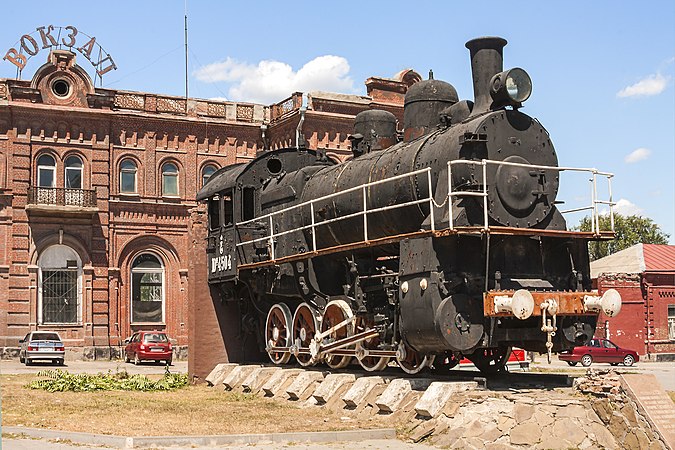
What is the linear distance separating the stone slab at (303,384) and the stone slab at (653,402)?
6282 mm

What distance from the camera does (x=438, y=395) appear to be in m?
12.1

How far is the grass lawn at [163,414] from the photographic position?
1259 cm

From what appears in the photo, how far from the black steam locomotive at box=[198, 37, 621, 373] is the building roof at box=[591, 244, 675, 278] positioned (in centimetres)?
2900

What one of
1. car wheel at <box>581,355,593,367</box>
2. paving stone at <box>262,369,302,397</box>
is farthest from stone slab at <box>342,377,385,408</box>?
car wheel at <box>581,355,593,367</box>

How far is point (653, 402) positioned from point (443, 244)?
3571mm

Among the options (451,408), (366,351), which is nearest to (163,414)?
(366,351)

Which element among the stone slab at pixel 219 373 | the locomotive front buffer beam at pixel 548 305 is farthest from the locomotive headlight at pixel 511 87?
the stone slab at pixel 219 373

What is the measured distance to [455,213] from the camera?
1265 cm

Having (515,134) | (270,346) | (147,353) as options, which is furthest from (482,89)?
(147,353)

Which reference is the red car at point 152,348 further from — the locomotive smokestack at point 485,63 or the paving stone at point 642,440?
the paving stone at point 642,440

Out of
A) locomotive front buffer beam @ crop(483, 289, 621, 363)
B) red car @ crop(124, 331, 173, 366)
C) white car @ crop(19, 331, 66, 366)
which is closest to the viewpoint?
locomotive front buffer beam @ crop(483, 289, 621, 363)

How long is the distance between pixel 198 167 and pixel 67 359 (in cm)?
1099

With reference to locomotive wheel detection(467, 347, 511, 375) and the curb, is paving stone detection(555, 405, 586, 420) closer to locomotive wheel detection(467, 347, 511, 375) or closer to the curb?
the curb

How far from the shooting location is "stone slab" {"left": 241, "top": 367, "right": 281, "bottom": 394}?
17.9 m
